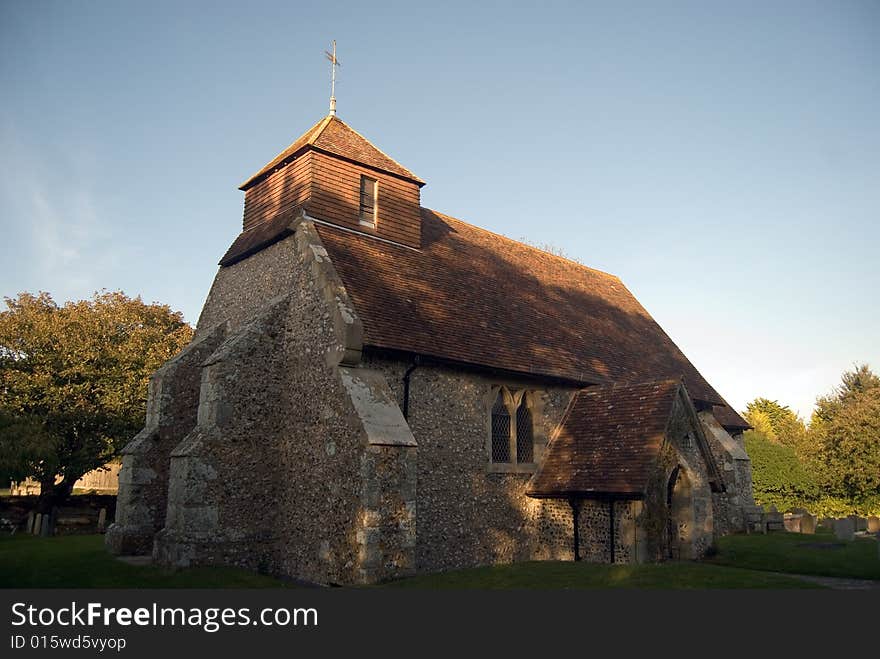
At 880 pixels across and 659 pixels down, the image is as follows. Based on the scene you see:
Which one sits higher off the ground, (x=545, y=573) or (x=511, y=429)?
(x=511, y=429)

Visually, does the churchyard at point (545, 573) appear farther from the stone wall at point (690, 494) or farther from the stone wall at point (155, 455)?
the stone wall at point (155, 455)

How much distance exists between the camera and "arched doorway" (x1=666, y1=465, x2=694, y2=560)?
16297 millimetres

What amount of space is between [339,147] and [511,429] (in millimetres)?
9292

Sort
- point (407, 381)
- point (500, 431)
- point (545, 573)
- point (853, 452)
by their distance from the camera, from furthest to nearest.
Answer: point (853, 452) < point (500, 431) < point (407, 381) < point (545, 573)

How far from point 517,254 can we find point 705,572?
570 inches

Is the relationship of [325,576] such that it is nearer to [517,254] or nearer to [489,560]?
[489,560]

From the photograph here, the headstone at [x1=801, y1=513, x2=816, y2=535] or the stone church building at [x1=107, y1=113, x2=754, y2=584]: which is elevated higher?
the stone church building at [x1=107, y1=113, x2=754, y2=584]

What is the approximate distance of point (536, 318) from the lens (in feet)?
67.6

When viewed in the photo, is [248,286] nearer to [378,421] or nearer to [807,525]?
[378,421]

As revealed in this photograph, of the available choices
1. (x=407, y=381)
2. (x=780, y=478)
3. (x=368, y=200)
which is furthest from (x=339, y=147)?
(x=780, y=478)

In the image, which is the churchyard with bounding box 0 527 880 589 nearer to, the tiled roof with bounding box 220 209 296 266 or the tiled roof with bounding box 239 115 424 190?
the tiled roof with bounding box 220 209 296 266

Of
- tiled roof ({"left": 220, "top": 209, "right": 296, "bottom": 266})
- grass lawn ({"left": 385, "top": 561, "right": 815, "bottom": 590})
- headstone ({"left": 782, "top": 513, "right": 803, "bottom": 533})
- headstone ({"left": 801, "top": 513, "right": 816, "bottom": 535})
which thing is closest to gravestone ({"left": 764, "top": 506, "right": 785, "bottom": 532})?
headstone ({"left": 782, "top": 513, "right": 803, "bottom": 533})

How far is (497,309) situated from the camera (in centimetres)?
1950

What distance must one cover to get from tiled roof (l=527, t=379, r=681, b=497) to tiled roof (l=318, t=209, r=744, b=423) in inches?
52.4
